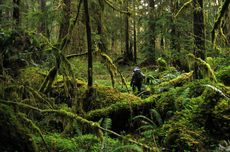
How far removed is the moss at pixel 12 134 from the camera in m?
5.70

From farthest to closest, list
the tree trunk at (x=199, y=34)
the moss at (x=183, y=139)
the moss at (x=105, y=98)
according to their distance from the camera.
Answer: the tree trunk at (x=199, y=34) → the moss at (x=105, y=98) → the moss at (x=183, y=139)

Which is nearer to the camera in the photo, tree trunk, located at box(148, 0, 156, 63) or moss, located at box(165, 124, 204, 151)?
moss, located at box(165, 124, 204, 151)

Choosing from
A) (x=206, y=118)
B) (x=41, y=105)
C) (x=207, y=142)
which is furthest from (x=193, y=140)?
(x=41, y=105)

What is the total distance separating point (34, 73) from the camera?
11281 mm

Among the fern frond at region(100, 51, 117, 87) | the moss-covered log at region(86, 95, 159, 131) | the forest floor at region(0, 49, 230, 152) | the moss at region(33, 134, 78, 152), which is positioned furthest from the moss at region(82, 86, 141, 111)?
the moss at region(33, 134, 78, 152)

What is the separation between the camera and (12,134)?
18.9 ft

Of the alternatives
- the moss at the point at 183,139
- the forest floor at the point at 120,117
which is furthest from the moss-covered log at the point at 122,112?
the moss at the point at 183,139

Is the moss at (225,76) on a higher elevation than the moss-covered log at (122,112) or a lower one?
higher

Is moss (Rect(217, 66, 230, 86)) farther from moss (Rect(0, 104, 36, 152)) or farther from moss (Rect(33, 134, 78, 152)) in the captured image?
moss (Rect(0, 104, 36, 152))

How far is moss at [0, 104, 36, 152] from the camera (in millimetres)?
5703

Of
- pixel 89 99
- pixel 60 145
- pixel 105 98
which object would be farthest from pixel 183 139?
pixel 105 98

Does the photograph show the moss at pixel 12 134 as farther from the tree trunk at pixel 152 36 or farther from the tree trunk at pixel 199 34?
the tree trunk at pixel 152 36

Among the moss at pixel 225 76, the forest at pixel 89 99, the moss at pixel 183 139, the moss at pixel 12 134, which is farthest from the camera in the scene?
the moss at pixel 225 76

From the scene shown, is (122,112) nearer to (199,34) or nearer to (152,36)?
(199,34)
